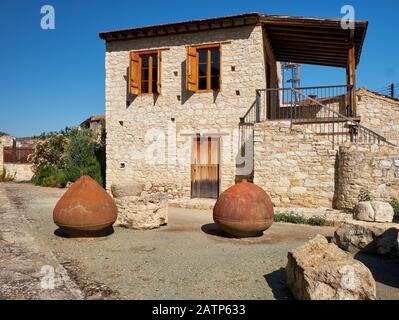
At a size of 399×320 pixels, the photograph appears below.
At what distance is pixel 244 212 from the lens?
6449 millimetres

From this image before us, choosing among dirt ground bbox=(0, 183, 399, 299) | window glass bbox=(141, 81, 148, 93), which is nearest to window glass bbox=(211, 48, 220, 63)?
window glass bbox=(141, 81, 148, 93)

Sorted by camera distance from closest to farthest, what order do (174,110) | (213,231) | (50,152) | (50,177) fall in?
(213,231) < (174,110) < (50,177) < (50,152)

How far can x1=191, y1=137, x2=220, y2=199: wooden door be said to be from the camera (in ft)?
39.2

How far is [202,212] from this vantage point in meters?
10.0

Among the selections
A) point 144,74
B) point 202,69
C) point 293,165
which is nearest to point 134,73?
point 144,74

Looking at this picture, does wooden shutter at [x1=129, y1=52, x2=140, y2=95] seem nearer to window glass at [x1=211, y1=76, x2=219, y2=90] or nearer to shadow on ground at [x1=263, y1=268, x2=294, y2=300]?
window glass at [x1=211, y1=76, x2=219, y2=90]

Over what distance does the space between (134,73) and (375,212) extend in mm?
9764

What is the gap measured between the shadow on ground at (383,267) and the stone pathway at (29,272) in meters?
3.86

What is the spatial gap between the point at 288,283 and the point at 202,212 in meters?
5.93

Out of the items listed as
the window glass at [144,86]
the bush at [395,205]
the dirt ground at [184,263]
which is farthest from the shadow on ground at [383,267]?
the window glass at [144,86]

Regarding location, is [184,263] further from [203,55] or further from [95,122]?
[95,122]

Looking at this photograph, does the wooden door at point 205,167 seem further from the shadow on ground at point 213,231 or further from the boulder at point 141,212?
the boulder at point 141,212

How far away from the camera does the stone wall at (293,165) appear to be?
9719mm
